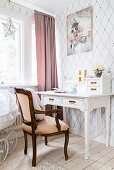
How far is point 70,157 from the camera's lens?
2238 millimetres

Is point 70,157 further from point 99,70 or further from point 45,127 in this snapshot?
point 99,70

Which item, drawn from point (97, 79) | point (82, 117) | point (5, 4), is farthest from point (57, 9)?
point (82, 117)

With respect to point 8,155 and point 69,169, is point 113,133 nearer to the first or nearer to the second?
point 69,169

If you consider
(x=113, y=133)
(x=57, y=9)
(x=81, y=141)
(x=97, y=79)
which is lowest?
Result: (x=81, y=141)

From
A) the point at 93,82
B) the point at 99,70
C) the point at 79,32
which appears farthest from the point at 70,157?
the point at 79,32

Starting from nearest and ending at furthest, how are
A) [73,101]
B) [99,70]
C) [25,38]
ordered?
[73,101] < [99,70] < [25,38]

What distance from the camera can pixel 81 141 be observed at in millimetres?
2834

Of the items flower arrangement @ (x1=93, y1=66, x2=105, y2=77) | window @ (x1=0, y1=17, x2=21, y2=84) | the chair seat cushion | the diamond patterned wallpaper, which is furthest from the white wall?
flower arrangement @ (x1=93, y1=66, x2=105, y2=77)

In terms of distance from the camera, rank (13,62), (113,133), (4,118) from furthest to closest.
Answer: (13,62) → (113,133) → (4,118)

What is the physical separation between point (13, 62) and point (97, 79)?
158 cm

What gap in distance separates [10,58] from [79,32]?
136cm

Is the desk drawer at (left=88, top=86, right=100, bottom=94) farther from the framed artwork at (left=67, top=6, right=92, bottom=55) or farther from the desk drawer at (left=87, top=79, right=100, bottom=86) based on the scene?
the framed artwork at (left=67, top=6, right=92, bottom=55)

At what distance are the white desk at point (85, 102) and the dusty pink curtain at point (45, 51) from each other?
0.58 meters

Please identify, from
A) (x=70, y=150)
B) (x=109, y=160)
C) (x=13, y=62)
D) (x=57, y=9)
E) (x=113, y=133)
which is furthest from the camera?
(x=57, y=9)
